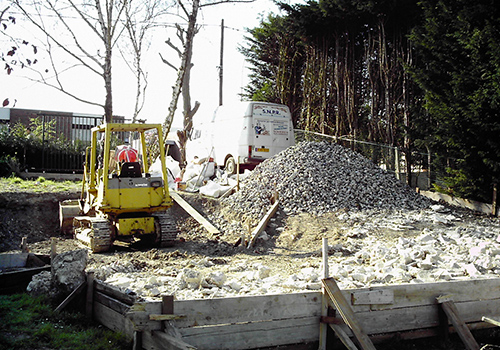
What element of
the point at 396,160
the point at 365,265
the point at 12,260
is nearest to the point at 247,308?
the point at 365,265

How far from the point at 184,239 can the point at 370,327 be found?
6887mm

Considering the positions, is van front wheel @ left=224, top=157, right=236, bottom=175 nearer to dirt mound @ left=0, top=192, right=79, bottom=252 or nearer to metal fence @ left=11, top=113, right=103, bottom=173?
dirt mound @ left=0, top=192, right=79, bottom=252

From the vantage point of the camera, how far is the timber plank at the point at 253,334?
473 centimetres

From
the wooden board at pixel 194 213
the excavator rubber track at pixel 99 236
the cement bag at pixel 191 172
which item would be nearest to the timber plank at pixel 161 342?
the excavator rubber track at pixel 99 236

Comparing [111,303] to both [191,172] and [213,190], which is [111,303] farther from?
[191,172]

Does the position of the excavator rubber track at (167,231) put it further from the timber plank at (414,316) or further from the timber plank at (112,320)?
the timber plank at (414,316)

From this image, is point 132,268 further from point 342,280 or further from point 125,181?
point 342,280

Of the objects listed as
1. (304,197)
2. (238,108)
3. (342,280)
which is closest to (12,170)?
(238,108)

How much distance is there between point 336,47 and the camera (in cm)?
1827

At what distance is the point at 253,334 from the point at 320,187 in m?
8.48

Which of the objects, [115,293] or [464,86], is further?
[464,86]

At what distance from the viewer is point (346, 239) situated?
34.4 feet

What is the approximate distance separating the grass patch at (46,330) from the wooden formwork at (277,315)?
0.56 ft

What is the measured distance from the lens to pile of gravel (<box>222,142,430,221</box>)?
41.2ft
